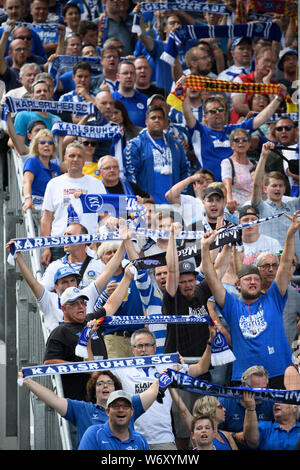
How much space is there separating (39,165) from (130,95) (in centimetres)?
234

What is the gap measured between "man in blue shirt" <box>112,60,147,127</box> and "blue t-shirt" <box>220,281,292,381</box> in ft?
13.8

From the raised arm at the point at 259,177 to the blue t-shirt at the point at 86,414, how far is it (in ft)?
11.1

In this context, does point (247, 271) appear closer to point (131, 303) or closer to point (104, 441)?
point (131, 303)

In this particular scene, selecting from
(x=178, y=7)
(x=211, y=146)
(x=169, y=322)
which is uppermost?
(x=178, y=7)

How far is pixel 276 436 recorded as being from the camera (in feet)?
27.0

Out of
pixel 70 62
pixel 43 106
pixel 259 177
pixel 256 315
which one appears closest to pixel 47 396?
pixel 256 315

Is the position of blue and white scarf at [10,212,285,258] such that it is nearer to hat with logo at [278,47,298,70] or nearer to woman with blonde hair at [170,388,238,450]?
woman with blonde hair at [170,388,238,450]

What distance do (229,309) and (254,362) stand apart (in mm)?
475

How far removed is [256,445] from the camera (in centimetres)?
818

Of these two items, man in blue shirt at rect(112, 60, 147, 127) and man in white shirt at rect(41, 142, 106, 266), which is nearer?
man in white shirt at rect(41, 142, 106, 266)

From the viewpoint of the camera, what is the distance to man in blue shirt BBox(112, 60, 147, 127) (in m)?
12.8

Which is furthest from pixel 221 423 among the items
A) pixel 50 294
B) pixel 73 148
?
pixel 73 148

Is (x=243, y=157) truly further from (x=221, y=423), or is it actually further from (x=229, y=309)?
(x=221, y=423)

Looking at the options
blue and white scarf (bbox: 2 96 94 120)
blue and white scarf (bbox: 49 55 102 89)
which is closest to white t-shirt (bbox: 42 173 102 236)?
blue and white scarf (bbox: 2 96 94 120)
